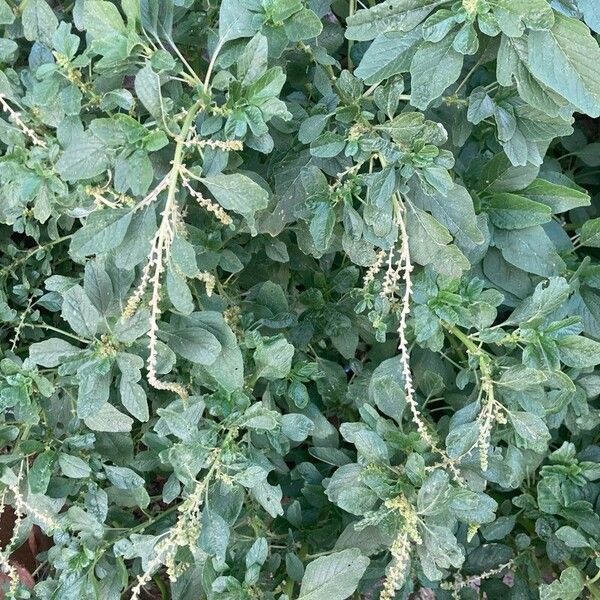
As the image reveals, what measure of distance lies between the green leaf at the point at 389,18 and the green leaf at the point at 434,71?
0.16ft

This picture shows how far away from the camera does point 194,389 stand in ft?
4.12

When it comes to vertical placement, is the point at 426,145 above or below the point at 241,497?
above

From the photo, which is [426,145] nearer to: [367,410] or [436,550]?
[367,410]

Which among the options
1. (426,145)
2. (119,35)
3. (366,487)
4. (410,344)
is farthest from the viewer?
(410,344)

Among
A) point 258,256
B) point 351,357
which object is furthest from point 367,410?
point 258,256

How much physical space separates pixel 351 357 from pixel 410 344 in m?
0.12

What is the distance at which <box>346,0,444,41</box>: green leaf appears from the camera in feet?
3.18

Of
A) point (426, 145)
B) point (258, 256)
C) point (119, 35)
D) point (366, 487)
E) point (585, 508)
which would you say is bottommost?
point (585, 508)

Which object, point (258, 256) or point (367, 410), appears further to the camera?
point (258, 256)

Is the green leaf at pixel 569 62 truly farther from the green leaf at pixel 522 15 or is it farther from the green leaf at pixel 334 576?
the green leaf at pixel 334 576

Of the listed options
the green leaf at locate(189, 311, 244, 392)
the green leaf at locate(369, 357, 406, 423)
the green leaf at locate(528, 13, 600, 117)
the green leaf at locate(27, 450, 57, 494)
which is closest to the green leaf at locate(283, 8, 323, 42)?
the green leaf at locate(528, 13, 600, 117)

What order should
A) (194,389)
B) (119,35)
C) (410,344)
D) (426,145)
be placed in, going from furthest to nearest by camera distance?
1. (410,344)
2. (194,389)
3. (426,145)
4. (119,35)

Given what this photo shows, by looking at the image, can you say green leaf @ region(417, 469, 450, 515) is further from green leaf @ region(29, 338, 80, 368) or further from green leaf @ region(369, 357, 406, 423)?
green leaf @ region(29, 338, 80, 368)

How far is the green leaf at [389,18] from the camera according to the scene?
3.18 feet
